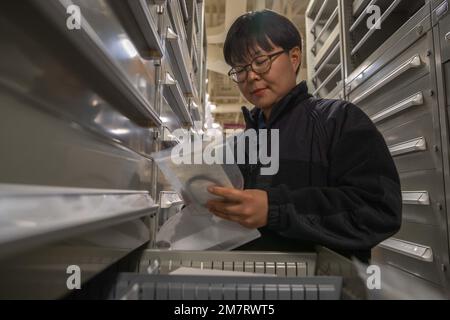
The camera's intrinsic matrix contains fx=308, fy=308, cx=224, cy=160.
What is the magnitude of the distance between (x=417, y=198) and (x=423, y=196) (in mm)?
41

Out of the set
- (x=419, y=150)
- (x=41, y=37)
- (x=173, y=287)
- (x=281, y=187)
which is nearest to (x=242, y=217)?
(x=281, y=187)

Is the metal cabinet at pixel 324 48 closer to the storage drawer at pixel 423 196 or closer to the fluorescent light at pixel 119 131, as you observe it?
the storage drawer at pixel 423 196

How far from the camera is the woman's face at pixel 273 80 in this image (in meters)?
0.98

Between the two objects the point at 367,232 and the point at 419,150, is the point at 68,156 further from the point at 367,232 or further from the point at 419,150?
the point at 419,150

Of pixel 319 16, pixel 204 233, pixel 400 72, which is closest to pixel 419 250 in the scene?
pixel 400 72

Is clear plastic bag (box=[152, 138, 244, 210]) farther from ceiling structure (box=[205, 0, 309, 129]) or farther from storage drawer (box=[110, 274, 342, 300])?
ceiling structure (box=[205, 0, 309, 129])

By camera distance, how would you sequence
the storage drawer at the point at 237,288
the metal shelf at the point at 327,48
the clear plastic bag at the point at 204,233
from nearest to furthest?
the storage drawer at the point at 237,288 → the clear plastic bag at the point at 204,233 → the metal shelf at the point at 327,48

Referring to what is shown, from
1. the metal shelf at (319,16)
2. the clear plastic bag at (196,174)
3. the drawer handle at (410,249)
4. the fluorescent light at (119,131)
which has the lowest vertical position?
the drawer handle at (410,249)


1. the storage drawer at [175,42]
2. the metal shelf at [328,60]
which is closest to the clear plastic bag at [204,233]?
the storage drawer at [175,42]

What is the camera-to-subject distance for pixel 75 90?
52cm

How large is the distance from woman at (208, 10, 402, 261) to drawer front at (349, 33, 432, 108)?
0.64 m

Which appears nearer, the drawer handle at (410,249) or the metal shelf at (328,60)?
the drawer handle at (410,249)

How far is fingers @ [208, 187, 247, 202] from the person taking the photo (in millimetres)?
675

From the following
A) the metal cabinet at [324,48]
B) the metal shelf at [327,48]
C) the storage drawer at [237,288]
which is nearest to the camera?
the storage drawer at [237,288]
